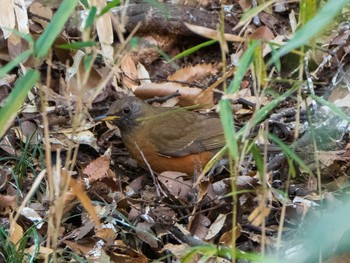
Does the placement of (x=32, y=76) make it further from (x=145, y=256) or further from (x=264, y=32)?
(x=264, y=32)

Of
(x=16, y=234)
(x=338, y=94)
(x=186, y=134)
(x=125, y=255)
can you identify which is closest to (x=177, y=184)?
(x=186, y=134)

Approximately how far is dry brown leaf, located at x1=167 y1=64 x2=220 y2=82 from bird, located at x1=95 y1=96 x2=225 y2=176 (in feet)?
1.41

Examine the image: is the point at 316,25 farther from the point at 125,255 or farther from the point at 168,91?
the point at 168,91

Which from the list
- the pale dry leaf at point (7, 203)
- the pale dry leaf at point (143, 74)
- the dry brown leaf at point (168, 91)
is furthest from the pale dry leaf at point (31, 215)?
the pale dry leaf at point (143, 74)

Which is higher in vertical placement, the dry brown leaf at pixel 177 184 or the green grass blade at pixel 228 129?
the green grass blade at pixel 228 129

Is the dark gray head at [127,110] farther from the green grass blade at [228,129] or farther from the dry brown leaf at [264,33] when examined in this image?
the green grass blade at [228,129]

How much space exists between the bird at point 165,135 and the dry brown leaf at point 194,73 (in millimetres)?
431

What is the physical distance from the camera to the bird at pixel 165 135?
586 cm

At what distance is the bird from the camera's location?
5863 millimetres

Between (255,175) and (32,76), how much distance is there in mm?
2517

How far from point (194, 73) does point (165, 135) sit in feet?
2.49

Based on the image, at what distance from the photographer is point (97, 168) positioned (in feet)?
17.9

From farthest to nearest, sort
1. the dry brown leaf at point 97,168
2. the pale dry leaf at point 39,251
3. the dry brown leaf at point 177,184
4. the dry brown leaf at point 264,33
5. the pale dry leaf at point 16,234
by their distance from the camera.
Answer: the dry brown leaf at point 264,33 → the dry brown leaf at point 97,168 → the dry brown leaf at point 177,184 → the pale dry leaf at point 16,234 → the pale dry leaf at point 39,251

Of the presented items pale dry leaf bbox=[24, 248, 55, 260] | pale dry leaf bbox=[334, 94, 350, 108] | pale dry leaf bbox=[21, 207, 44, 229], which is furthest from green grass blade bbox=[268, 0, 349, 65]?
pale dry leaf bbox=[334, 94, 350, 108]
